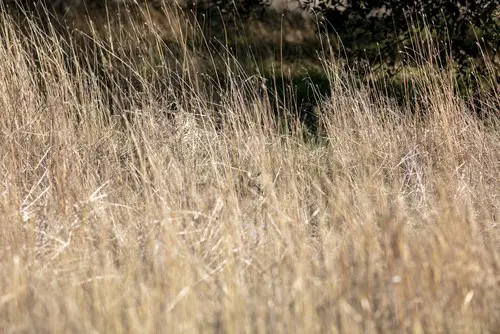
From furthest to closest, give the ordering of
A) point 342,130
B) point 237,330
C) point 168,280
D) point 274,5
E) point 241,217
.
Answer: point 274,5, point 342,130, point 241,217, point 168,280, point 237,330

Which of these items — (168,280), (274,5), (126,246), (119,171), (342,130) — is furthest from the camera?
(274,5)

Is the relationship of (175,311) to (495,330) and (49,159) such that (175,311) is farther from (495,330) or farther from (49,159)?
(49,159)

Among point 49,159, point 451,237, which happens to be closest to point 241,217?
point 451,237

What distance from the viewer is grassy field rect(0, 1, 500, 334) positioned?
2629mm

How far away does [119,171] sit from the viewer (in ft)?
13.4

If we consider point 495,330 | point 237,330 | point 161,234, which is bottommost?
point 495,330

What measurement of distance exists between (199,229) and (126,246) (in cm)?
29

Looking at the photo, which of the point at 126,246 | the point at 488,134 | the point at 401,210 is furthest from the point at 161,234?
the point at 488,134

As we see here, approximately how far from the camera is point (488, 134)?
4.89 m

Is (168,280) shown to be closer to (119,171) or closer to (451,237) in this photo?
(451,237)

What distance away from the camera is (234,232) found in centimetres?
322

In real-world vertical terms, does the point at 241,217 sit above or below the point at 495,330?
above

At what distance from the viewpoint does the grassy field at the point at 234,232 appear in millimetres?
2629

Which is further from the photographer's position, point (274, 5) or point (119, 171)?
point (274, 5)
